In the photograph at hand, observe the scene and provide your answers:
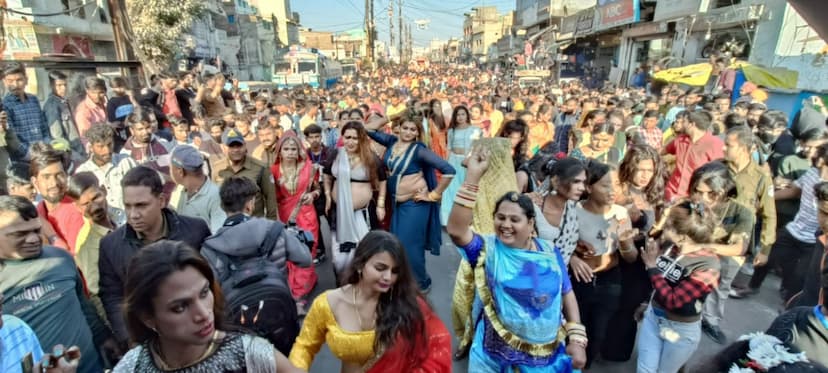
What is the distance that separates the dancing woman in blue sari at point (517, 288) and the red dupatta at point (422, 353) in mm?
314

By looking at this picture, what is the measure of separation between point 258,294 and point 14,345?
848 mm

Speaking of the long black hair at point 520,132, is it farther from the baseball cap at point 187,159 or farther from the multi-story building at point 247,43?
the multi-story building at point 247,43

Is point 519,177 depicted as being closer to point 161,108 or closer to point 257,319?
point 257,319

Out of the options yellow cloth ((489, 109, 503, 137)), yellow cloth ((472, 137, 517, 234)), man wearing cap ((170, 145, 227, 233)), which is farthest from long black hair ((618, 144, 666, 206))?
yellow cloth ((489, 109, 503, 137))

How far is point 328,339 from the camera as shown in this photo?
181 cm

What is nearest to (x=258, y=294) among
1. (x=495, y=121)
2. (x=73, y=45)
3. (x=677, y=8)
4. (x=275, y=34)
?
(x=495, y=121)

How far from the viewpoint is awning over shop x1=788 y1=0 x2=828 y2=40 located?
2.56ft

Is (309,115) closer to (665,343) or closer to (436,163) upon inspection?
(436,163)

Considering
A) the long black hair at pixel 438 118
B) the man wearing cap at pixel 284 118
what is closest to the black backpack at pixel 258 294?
the long black hair at pixel 438 118

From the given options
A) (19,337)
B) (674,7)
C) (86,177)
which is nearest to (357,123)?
(86,177)

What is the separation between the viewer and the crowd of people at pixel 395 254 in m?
1.42

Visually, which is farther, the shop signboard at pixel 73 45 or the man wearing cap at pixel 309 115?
the shop signboard at pixel 73 45

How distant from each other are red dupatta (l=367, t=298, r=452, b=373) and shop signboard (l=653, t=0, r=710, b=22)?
50.7ft

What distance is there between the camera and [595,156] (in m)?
4.19
